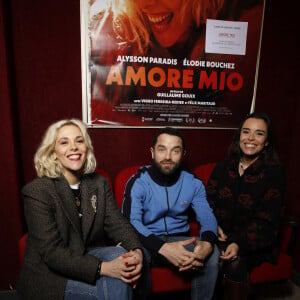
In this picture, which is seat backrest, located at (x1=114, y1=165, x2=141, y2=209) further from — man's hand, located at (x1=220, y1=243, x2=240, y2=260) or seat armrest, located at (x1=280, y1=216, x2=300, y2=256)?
seat armrest, located at (x1=280, y1=216, x2=300, y2=256)

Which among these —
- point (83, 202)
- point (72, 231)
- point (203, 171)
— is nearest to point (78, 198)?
point (83, 202)

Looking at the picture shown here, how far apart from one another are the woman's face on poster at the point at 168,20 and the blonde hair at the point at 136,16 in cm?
3

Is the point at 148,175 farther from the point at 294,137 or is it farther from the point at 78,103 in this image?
the point at 294,137

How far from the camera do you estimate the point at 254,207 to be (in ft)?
5.66

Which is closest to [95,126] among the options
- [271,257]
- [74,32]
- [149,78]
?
[149,78]

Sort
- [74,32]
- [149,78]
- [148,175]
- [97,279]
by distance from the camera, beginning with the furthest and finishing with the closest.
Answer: [149,78] → [74,32] → [148,175] → [97,279]

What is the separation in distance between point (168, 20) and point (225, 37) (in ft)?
1.62

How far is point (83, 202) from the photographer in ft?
4.90

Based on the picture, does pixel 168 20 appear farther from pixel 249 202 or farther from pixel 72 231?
pixel 72 231

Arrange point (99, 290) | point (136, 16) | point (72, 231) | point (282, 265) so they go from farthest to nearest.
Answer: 1. point (136, 16)
2. point (282, 265)
3. point (72, 231)
4. point (99, 290)

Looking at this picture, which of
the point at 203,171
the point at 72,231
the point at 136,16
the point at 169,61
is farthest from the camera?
the point at 203,171

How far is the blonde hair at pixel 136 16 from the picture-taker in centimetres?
192

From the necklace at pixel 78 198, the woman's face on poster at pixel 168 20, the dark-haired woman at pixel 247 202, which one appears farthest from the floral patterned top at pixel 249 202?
the woman's face on poster at pixel 168 20

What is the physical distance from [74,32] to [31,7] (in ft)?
1.06
